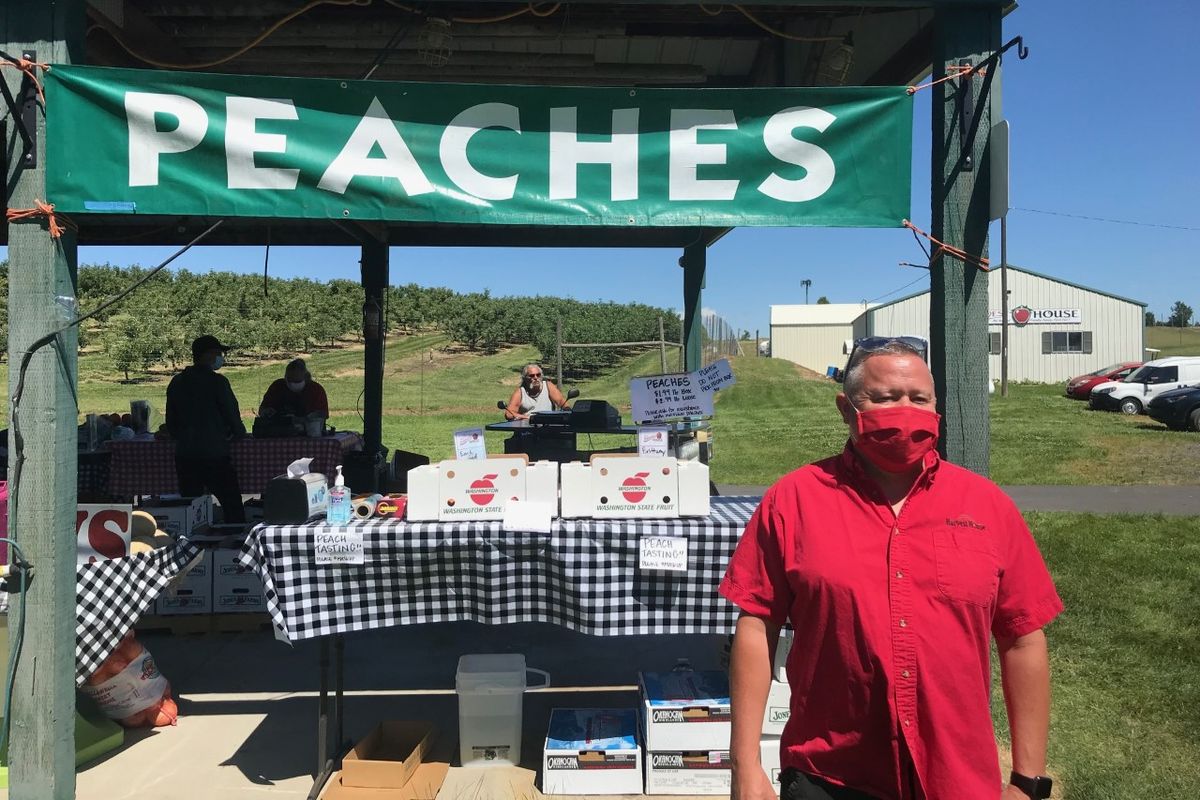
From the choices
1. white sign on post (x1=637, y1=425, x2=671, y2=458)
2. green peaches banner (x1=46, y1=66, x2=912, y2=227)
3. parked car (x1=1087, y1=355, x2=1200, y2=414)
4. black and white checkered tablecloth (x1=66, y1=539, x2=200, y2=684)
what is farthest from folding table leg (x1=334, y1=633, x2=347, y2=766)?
parked car (x1=1087, y1=355, x2=1200, y2=414)

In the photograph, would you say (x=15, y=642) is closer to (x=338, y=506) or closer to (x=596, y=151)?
(x=338, y=506)

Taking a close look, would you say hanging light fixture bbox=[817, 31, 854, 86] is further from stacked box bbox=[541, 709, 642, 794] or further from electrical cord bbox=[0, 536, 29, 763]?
electrical cord bbox=[0, 536, 29, 763]

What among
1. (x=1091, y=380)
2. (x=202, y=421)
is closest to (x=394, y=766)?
(x=202, y=421)

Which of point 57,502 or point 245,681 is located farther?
point 245,681

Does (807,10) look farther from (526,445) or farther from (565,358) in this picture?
(565,358)

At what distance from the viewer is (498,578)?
3406mm

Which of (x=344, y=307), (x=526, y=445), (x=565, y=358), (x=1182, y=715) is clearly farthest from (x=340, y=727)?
(x=344, y=307)

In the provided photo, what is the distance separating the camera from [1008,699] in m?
1.82

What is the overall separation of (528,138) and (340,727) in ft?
8.67

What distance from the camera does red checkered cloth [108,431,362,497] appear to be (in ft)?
26.9

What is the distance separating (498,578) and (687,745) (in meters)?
1.03

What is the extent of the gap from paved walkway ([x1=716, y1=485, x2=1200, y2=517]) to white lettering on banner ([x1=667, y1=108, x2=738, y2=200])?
8281 mm

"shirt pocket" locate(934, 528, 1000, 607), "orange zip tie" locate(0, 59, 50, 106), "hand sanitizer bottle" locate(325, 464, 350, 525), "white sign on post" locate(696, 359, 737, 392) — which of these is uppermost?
"orange zip tie" locate(0, 59, 50, 106)

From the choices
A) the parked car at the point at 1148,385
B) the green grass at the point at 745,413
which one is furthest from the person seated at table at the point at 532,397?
the parked car at the point at 1148,385
